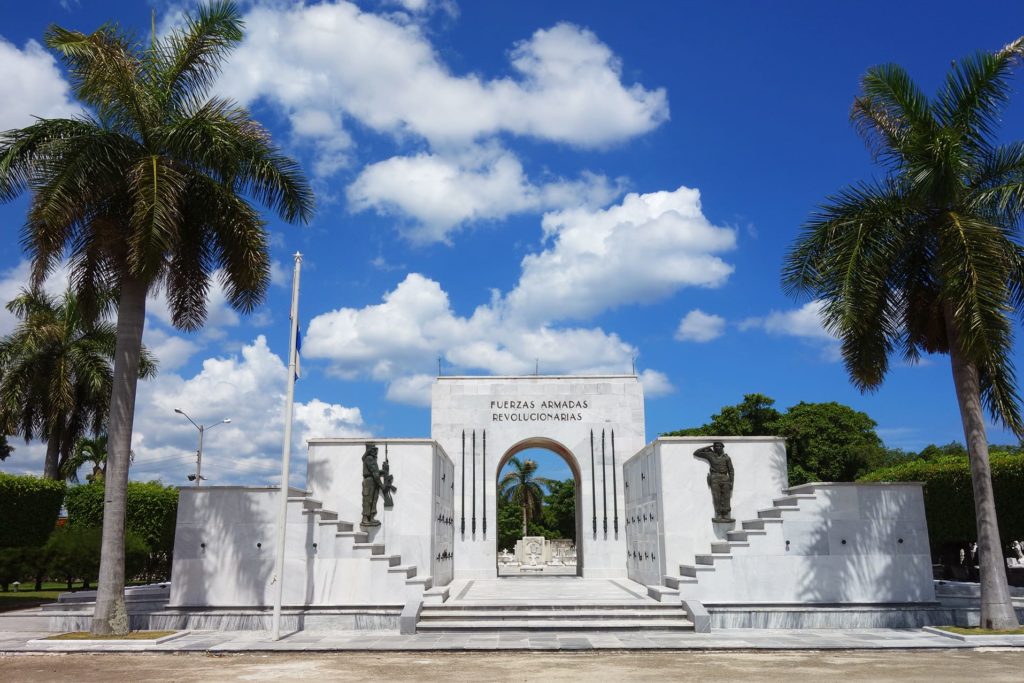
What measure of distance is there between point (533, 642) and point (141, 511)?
19616 millimetres

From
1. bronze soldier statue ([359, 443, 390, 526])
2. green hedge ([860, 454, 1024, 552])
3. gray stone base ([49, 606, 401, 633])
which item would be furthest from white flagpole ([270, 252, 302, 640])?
green hedge ([860, 454, 1024, 552])

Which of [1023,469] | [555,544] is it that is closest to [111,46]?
[1023,469]

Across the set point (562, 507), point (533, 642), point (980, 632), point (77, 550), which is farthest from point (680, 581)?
point (562, 507)

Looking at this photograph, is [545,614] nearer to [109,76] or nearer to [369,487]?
[369,487]

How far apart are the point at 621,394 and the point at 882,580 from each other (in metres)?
13.4

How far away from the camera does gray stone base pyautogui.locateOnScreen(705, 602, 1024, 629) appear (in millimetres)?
16219

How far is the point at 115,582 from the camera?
47.8 ft

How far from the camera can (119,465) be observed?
48.9 ft

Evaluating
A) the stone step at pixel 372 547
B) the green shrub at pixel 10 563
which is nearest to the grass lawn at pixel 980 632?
the stone step at pixel 372 547

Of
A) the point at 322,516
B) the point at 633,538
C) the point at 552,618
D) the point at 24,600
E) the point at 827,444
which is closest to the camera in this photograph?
the point at 552,618

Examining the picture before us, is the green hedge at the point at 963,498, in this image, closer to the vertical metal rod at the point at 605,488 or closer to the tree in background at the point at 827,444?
the vertical metal rod at the point at 605,488

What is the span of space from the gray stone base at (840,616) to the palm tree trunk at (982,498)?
170 centimetres

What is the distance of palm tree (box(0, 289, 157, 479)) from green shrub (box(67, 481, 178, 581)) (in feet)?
4.92

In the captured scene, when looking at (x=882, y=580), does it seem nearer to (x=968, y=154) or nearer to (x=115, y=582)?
(x=968, y=154)
